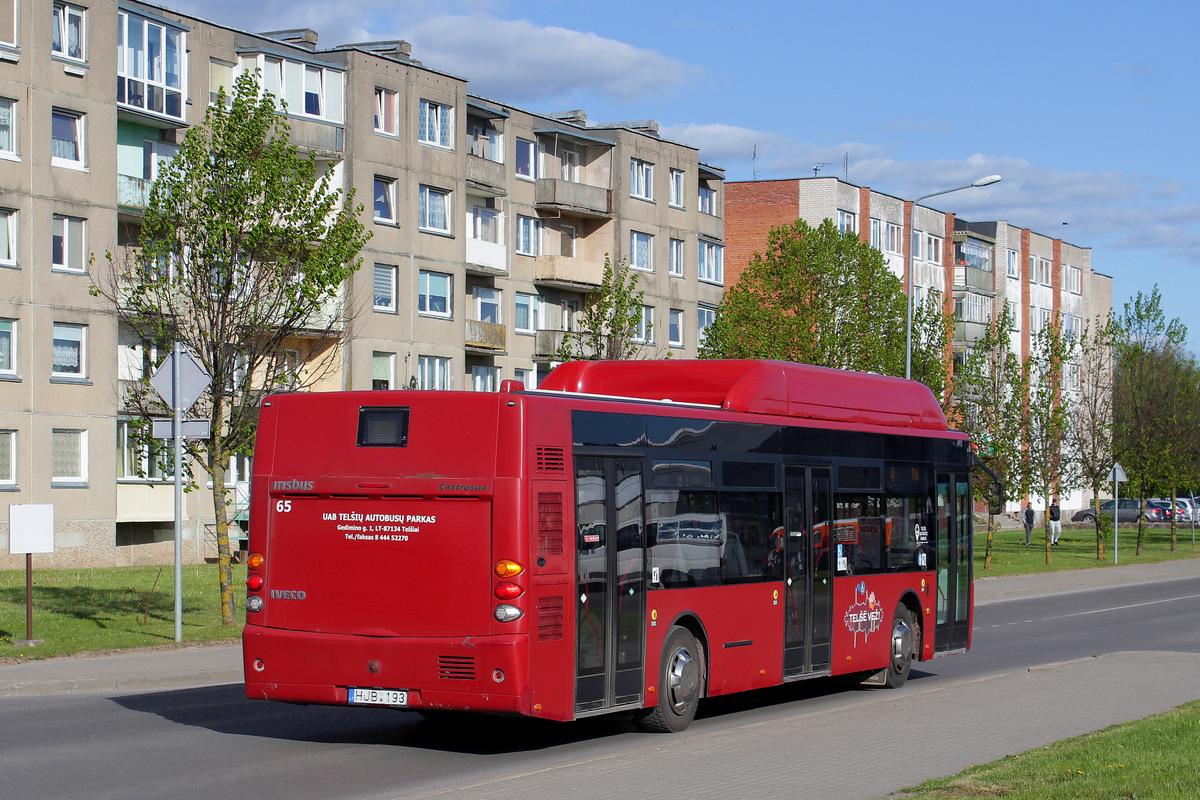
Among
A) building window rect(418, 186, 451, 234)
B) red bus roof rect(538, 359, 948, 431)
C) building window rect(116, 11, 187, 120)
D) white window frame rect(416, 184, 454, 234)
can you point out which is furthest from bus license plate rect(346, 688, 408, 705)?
building window rect(418, 186, 451, 234)

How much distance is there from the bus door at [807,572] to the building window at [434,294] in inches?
1451

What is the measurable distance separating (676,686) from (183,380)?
8.69m

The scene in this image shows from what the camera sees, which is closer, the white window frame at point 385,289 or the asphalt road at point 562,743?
the asphalt road at point 562,743

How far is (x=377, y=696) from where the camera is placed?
34.4 feet

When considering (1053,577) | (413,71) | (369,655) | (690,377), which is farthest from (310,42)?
(369,655)

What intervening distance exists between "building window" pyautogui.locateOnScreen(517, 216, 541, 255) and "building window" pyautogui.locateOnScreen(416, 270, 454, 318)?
5.88 meters

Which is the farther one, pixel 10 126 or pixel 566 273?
pixel 566 273

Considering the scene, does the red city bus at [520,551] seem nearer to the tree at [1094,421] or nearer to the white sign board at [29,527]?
the white sign board at [29,527]

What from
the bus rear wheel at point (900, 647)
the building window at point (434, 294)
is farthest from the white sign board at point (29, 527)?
the building window at point (434, 294)

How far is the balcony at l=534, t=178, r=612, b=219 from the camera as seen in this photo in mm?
57094

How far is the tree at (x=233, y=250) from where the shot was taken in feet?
65.3

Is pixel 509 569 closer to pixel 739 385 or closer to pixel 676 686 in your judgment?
pixel 676 686

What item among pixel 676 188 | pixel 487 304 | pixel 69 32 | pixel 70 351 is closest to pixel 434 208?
pixel 487 304

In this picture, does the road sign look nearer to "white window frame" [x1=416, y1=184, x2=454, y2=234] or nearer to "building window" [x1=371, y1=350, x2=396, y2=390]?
"building window" [x1=371, y1=350, x2=396, y2=390]
